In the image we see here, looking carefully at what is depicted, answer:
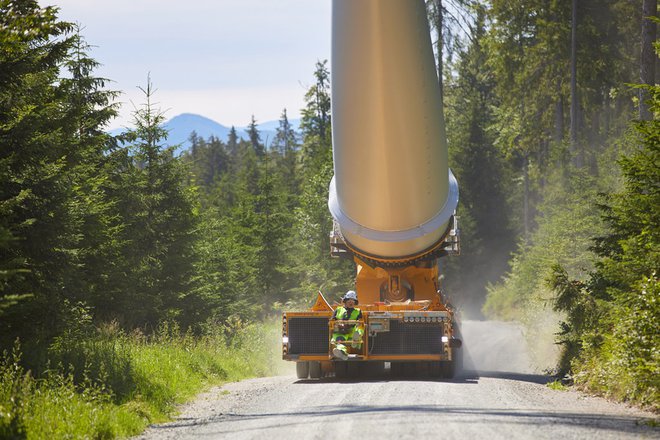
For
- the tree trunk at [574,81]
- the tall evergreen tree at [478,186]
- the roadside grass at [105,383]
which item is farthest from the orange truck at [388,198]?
the tall evergreen tree at [478,186]

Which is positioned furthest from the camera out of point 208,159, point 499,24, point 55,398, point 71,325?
point 208,159

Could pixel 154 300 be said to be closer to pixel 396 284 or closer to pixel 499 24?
pixel 396 284

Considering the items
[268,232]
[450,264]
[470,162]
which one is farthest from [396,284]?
[470,162]

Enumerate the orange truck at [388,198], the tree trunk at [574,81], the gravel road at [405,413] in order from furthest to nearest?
the tree trunk at [574,81] < the orange truck at [388,198] < the gravel road at [405,413]

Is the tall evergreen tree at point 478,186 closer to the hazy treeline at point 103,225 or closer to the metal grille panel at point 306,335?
the hazy treeline at point 103,225

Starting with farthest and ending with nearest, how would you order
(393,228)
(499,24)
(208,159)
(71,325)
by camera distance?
(208,159) → (499,24) → (393,228) → (71,325)

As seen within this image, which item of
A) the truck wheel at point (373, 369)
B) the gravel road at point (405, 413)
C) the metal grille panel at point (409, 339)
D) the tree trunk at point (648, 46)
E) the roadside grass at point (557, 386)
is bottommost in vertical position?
the roadside grass at point (557, 386)

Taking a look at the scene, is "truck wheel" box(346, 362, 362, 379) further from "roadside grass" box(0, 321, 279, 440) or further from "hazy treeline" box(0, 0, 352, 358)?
"hazy treeline" box(0, 0, 352, 358)

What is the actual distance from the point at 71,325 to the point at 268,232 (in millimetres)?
29125

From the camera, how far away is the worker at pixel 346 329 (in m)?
16.4

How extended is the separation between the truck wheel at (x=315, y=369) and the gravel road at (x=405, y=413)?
744 mm

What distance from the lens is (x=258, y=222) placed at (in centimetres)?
4469

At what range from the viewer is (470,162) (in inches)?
2751

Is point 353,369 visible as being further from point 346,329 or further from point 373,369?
point 346,329
